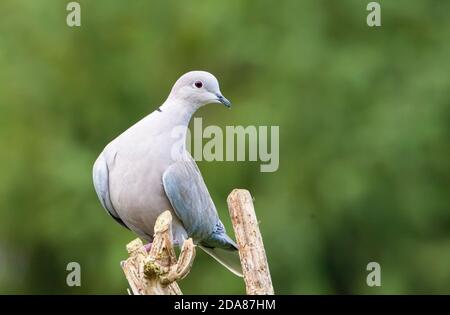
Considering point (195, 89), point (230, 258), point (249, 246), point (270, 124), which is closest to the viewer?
point (249, 246)

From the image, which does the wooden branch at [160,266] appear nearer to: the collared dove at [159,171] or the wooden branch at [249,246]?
the wooden branch at [249,246]

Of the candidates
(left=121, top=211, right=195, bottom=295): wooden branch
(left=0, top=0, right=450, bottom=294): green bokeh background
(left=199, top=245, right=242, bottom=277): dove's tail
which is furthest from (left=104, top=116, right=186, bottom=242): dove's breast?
(left=0, top=0, right=450, bottom=294): green bokeh background

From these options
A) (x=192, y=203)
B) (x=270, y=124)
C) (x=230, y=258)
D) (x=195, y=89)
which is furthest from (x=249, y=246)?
(x=270, y=124)

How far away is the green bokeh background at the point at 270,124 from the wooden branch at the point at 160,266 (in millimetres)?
5162

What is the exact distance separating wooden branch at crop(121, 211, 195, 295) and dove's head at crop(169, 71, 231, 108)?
86 cm

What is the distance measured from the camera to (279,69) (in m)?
11.4

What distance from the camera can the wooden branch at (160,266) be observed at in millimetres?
5047

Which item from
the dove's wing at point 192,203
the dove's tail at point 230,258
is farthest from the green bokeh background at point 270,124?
the dove's wing at point 192,203

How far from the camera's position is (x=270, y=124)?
10500 mm

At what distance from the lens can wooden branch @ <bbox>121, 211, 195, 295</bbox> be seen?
16.6ft

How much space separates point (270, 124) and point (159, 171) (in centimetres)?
490

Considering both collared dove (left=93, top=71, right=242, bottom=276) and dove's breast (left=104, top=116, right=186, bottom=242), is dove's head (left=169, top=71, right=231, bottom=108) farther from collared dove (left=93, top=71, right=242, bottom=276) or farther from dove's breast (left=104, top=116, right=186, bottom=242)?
dove's breast (left=104, top=116, right=186, bottom=242)

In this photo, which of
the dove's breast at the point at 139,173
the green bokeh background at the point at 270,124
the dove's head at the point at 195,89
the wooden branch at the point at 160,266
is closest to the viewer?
the wooden branch at the point at 160,266

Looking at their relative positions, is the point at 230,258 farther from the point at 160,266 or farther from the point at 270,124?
the point at 270,124
